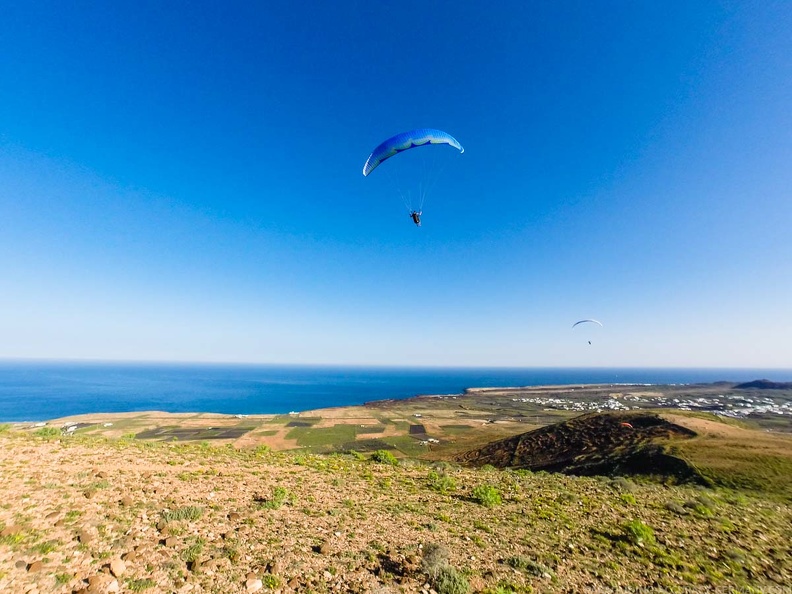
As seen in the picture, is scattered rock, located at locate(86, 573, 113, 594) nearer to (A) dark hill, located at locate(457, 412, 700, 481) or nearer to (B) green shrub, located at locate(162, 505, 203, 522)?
(B) green shrub, located at locate(162, 505, 203, 522)

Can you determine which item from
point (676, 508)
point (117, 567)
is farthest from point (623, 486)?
point (117, 567)

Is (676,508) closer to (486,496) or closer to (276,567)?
(486,496)

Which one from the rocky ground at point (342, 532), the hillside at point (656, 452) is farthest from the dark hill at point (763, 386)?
the rocky ground at point (342, 532)

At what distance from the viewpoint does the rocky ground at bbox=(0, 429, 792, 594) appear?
7.77 metres

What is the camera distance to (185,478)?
1373cm

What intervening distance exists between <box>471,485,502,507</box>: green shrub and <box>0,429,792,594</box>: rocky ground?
0.07 m

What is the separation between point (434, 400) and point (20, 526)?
133872 mm

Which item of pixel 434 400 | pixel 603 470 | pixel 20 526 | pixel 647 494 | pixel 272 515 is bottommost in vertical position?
pixel 434 400

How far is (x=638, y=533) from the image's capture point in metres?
11.5

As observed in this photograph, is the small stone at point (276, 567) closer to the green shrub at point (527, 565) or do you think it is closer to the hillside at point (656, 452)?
the green shrub at point (527, 565)

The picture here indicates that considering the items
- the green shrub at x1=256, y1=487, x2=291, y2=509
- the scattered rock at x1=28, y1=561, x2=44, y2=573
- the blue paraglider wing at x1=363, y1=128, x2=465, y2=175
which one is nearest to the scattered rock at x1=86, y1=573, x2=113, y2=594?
the scattered rock at x1=28, y1=561, x2=44, y2=573

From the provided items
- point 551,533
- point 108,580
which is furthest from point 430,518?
point 108,580

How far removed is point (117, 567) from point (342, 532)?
223 inches

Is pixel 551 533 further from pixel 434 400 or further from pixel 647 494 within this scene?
pixel 434 400
